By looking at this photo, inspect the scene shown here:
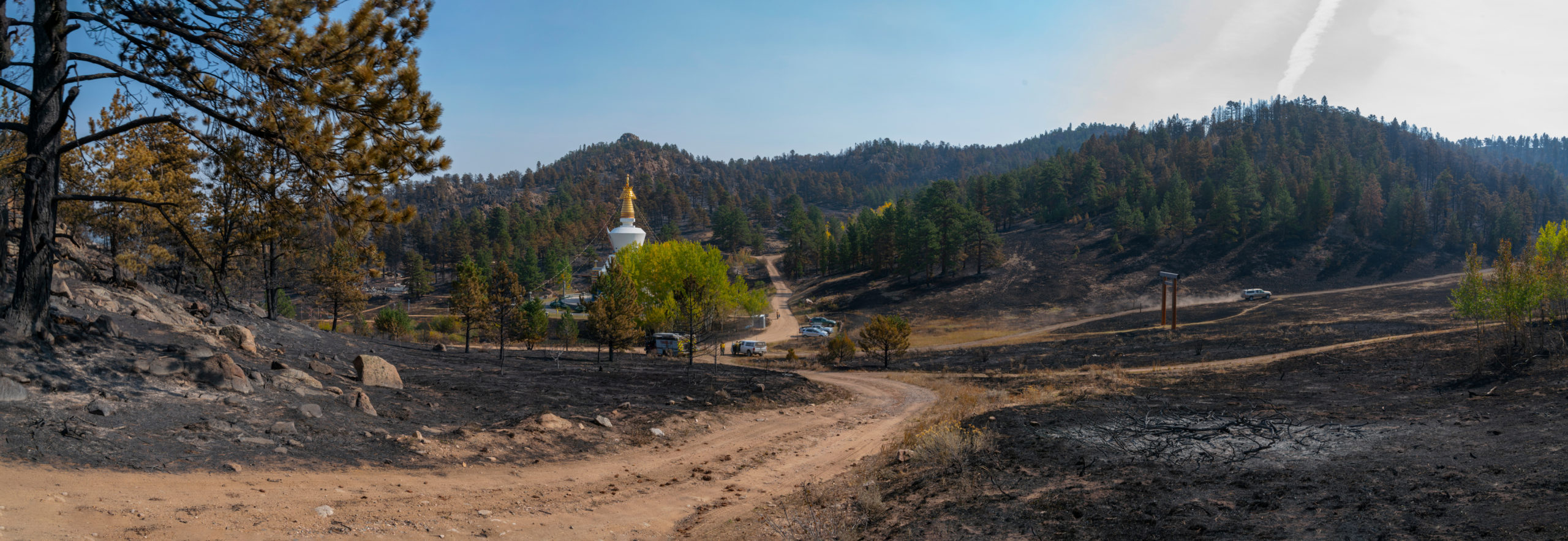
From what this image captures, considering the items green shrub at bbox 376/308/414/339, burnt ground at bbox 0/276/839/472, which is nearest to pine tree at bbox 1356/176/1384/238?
burnt ground at bbox 0/276/839/472

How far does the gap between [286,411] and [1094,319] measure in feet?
197

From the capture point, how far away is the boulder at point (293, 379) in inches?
496

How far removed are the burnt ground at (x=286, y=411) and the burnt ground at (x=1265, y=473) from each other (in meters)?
6.97

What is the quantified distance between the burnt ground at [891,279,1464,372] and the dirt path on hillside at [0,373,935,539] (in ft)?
75.2

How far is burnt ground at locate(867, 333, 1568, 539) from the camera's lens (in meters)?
6.96

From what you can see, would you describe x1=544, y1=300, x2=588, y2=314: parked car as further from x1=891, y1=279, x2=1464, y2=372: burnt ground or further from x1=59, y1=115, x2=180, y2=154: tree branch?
x1=59, y1=115, x2=180, y2=154: tree branch

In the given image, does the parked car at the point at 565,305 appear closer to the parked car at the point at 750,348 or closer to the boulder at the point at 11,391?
the parked car at the point at 750,348

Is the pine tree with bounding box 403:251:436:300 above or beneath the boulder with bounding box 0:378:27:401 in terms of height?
above

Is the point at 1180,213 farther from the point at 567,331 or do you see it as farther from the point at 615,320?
the point at 615,320

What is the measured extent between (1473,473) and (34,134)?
62.0 ft

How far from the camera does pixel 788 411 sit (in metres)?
20.3

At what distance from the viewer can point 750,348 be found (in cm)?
4566

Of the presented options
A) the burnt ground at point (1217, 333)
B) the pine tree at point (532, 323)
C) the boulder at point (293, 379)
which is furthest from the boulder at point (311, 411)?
the burnt ground at point (1217, 333)

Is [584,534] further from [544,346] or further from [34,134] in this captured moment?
[544,346]
